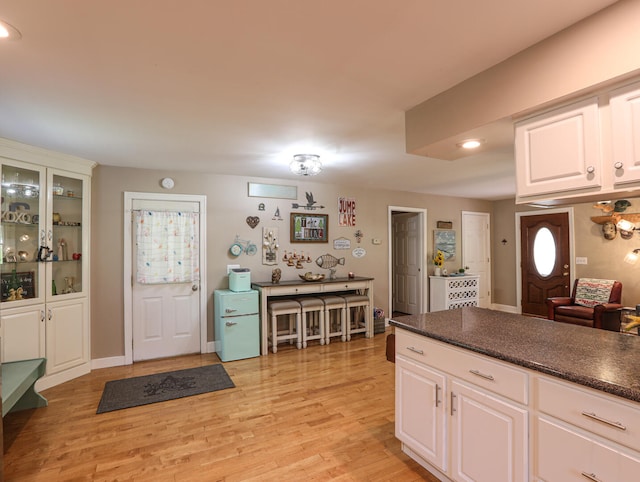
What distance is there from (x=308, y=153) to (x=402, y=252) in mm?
3893

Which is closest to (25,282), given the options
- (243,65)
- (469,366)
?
(243,65)

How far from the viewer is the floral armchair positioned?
4.48 m

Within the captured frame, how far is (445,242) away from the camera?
658cm

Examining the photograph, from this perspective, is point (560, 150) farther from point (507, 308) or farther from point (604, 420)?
point (507, 308)

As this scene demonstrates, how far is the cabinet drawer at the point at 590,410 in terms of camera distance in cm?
119

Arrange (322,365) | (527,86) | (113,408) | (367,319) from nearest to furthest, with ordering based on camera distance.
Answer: (527,86) < (113,408) < (322,365) < (367,319)

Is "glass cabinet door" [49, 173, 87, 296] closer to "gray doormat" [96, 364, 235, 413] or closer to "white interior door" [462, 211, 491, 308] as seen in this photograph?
"gray doormat" [96, 364, 235, 413]

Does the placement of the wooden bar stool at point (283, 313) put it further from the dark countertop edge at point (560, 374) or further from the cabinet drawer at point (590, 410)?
the cabinet drawer at point (590, 410)

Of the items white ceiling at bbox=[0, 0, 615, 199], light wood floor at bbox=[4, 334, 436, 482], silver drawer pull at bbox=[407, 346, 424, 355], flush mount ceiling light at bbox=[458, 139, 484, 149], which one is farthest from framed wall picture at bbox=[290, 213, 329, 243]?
silver drawer pull at bbox=[407, 346, 424, 355]

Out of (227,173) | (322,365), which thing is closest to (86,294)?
(227,173)

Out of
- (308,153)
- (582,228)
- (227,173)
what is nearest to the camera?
(308,153)

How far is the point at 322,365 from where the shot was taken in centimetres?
401

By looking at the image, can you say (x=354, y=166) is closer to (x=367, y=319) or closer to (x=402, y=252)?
(x=367, y=319)

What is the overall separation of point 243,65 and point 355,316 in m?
4.21
